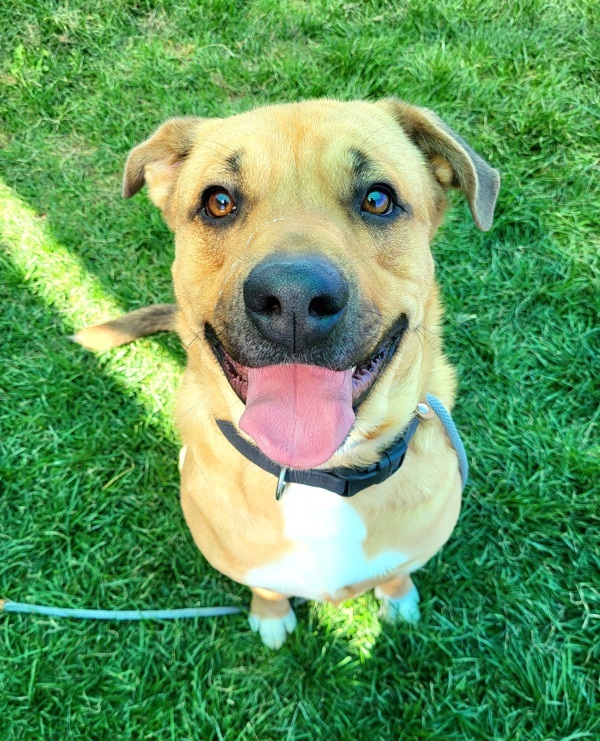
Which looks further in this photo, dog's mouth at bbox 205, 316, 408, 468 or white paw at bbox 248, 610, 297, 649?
white paw at bbox 248, 610, 297, 649

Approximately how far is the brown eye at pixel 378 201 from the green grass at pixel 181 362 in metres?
1.86

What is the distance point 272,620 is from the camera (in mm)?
2951

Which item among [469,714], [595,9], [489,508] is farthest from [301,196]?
[595,9]

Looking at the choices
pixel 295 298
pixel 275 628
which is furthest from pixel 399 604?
pixel 295 298

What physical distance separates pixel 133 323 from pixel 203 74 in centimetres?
226

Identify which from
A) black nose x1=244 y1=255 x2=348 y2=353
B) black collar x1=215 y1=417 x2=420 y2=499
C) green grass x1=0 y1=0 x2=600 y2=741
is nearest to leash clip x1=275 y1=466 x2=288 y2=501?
black collar x1=215 y1=417 x2=420 y2=499

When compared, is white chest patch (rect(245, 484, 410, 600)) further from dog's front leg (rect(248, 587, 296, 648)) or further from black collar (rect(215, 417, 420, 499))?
dog's front leg (rect(248, 587, 296, 648))

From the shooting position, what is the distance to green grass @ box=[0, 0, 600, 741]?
2893 mm

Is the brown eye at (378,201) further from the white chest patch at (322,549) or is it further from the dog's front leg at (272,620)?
the dog's front leg at (272,620)

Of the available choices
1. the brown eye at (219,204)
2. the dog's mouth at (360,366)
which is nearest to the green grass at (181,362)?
the dog's mouth at (360,366)

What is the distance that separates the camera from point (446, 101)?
431cm

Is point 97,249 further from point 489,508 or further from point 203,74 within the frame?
point 489,508

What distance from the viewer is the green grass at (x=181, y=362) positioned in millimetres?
2893

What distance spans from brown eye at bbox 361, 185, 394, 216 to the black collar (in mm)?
845
